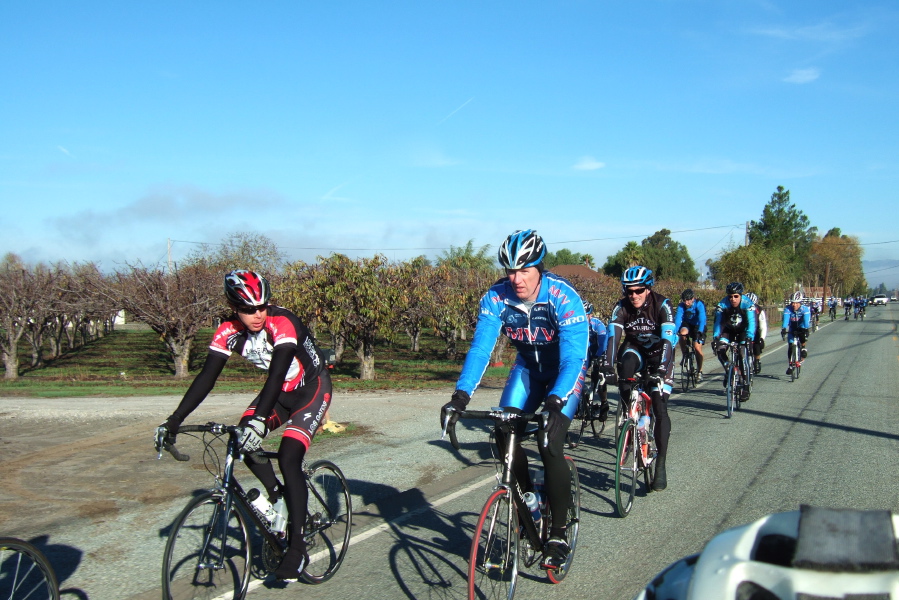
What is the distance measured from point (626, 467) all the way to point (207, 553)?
3668 mm

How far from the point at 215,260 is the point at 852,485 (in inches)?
2400

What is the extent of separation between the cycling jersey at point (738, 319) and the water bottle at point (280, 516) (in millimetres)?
9255

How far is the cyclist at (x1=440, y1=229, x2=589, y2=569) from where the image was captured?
13.6 ft

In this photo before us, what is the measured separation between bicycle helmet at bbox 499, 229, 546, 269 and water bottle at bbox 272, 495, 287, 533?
2.02 metres

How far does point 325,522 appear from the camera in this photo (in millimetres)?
4820

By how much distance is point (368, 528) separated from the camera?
18.6 ft

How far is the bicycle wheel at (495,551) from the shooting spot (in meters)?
3.65

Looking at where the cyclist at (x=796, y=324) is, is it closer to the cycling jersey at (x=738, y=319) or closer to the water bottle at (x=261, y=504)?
the cycling jersey at (x=738, y=319)

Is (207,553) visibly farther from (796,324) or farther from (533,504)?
(796,324)

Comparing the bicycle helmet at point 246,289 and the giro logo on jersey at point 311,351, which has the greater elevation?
the bicycle helmet at point 246,289

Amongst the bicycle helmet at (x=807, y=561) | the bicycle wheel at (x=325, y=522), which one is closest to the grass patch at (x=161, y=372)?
the bicycle wheel at (x=325, y=522)

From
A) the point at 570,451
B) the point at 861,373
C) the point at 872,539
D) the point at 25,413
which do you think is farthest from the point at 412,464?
the point at 861,373

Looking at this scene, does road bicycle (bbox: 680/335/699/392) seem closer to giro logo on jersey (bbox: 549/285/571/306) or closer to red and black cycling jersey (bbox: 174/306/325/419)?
giro logo on jersey (bbox: 549/285/571/306)

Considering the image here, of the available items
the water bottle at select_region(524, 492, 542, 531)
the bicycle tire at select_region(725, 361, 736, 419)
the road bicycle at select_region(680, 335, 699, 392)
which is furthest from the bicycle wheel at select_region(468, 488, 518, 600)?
the road bicycle at select_region(680, 335, 699, 392)
